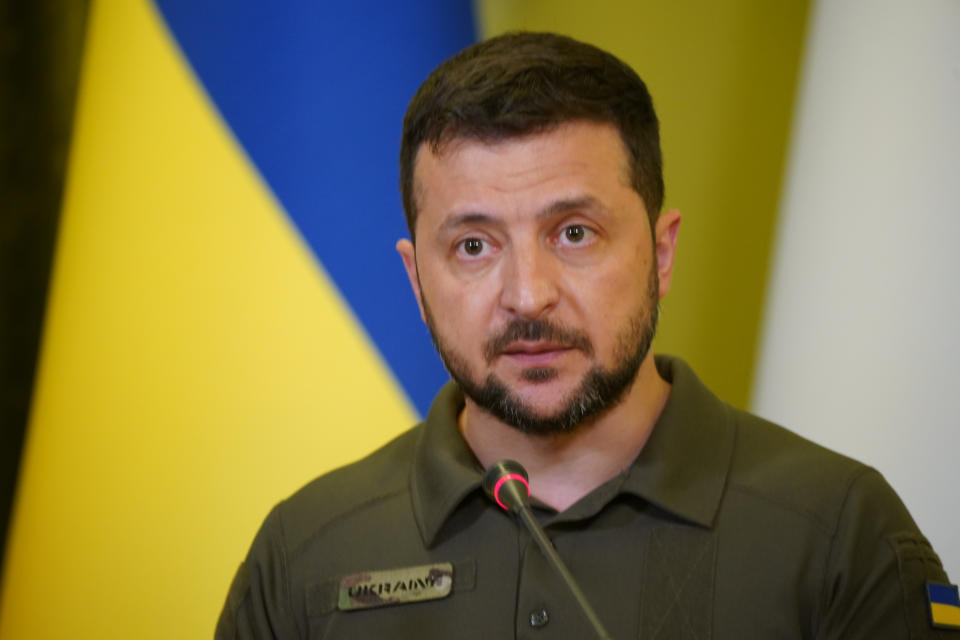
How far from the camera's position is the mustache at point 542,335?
4.77 feet

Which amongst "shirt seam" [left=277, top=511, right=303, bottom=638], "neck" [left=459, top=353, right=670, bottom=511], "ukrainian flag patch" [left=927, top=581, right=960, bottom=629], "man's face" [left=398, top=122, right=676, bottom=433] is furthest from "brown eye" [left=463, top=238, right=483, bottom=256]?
"ukrainian flag patch" [left=927, top=581, right=960, bottom=629]

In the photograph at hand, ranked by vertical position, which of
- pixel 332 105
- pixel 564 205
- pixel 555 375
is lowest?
pixel 555 375

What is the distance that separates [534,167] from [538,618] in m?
0.59

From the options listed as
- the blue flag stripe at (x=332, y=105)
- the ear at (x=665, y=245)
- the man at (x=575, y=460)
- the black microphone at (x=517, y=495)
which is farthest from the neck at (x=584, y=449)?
the blue flag stripe at (x=332, y=105)

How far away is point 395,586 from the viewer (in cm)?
155

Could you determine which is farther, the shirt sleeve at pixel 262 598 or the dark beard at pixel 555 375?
the shirt sleeve at pixel 262 598

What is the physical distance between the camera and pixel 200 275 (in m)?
2.05

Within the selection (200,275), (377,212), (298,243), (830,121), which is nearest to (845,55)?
(830,121)

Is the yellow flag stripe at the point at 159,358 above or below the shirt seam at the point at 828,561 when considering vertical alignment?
above

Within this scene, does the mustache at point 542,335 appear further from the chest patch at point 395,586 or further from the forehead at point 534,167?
the chest patch at point 395,586

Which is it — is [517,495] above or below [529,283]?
below

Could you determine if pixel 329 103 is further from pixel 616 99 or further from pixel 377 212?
pixel 616 99

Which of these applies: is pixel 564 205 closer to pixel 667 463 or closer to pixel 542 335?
pixel 542 335

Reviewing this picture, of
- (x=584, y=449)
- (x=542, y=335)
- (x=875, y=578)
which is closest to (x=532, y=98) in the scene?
(x=542, y=335)
